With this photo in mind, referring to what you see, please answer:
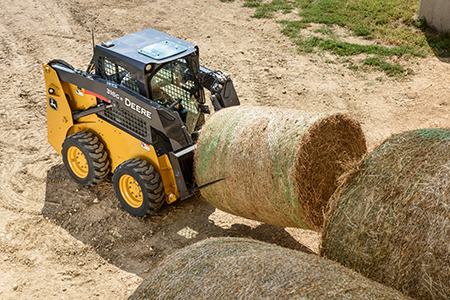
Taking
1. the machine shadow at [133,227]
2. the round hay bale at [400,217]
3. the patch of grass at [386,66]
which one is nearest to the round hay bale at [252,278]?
the round hay bale at [400,217]

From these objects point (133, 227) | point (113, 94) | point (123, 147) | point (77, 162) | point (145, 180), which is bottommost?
point (133, 227)

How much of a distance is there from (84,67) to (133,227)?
654 cm

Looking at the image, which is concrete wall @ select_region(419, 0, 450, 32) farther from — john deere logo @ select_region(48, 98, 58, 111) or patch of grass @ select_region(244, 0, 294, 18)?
john deere logo @ select_region(48, 98, 58, 111)

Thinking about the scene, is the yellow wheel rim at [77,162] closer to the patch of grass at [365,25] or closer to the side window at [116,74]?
the side window at [116,74]

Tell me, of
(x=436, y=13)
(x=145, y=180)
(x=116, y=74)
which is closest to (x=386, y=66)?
(x=436, y=13)

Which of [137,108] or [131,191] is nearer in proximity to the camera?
[137,108]

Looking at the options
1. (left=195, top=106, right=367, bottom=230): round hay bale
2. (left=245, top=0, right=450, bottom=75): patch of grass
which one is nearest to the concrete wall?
(left=245, top=0, right=450, bottom=75): patch of grass

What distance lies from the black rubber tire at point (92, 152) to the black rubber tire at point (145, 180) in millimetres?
550

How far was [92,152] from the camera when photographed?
754cm

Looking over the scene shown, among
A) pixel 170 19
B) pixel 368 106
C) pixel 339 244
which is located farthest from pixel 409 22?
pixel 339 244

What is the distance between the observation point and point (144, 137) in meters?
6.96

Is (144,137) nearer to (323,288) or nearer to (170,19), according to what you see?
(323,288)

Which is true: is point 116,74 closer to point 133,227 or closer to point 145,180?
point 145,180

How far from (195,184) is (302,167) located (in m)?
2.07
